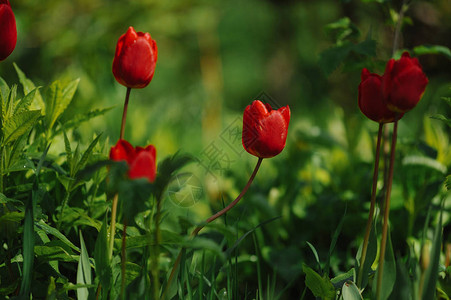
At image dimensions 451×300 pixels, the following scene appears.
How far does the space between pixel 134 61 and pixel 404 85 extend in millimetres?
534

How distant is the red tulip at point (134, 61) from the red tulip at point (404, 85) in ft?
1.57

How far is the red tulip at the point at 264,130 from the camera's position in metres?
0.97

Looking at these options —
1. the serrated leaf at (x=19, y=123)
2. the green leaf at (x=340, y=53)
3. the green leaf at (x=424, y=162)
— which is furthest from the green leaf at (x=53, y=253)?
the green leaf at (x=424, y=162)

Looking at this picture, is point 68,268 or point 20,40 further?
point 20,40

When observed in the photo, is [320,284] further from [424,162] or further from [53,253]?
[424,162]

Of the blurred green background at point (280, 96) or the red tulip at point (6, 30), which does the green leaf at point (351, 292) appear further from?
the red tulip at point (6, 30)

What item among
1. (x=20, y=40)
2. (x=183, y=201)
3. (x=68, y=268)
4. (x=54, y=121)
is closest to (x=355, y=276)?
(x=183, y=201)

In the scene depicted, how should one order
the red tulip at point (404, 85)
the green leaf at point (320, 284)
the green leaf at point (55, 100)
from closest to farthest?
the red tulip at point (404, 85) < the green leaf at point (320, 284) < the green leaf at point (55, 100)

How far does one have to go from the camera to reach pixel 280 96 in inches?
222

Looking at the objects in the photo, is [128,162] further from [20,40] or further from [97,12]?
[20,40]

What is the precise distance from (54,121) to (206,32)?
10.7 feet

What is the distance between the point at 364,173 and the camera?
192 cm

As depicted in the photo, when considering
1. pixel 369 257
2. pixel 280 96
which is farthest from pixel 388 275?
pixel 280 96

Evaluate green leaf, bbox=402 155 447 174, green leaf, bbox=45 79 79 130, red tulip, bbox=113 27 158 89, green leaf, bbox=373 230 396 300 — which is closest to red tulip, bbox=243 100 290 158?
red tulip, bbox=113 27 158 89
